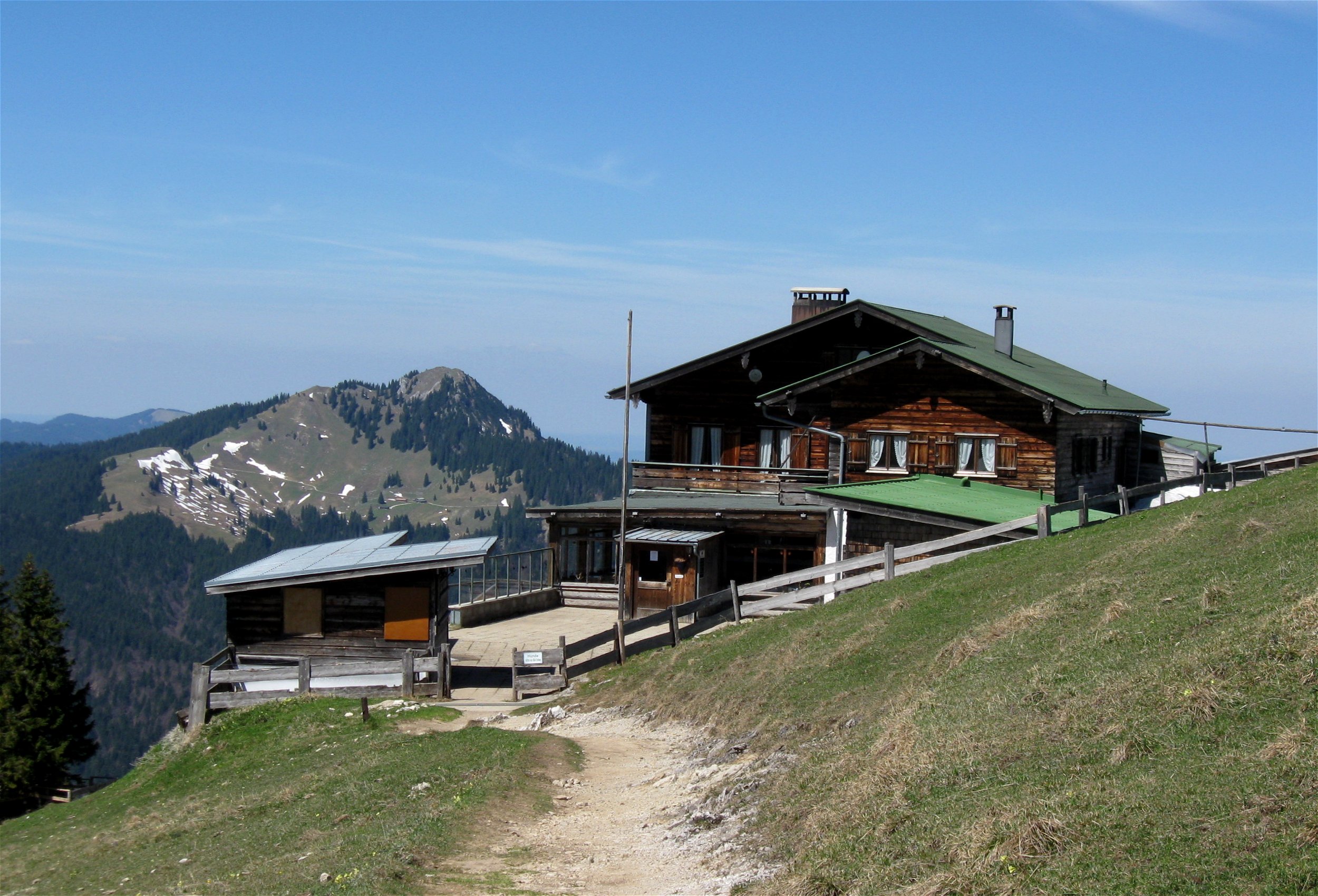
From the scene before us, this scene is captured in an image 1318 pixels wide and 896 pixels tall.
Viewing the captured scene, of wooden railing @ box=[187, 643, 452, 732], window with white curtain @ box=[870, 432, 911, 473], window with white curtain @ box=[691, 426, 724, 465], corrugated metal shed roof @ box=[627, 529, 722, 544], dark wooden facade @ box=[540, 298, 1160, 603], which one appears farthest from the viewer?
window with white curtain @ box=[691, 426, 724, 465]

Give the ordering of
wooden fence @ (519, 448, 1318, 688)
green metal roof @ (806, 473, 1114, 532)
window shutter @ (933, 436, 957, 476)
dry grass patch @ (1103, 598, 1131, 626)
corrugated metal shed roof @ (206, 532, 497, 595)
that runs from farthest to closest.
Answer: window shutter @ (933, 436, 957, 476), green metal roof @ (806, 473, 1114, 532), corrugated metal shed roof @ (206, 532, 497, 595), wooden fence @ (519, 448, 1318, 688), dry grass patch @ (1103, 598, 1131, 626)

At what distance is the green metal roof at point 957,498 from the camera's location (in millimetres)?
28672

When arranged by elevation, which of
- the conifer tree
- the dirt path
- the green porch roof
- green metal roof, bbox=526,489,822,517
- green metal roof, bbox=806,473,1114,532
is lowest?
the conifer tree

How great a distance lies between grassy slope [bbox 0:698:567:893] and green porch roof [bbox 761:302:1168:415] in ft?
64.0

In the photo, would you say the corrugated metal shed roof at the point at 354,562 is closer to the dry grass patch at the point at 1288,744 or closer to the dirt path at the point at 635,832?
the dirt path at the point at 635,832

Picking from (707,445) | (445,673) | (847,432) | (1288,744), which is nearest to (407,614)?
(445,673)

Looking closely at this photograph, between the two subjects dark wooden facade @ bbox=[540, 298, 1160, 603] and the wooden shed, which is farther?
dark wooden facade @ bbox=[540, 298, 1160, 603]

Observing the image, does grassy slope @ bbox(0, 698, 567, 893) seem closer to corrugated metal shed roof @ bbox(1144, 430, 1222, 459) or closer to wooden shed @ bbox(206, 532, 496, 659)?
wooden shed @ bbox(206, 532, 496, 659)

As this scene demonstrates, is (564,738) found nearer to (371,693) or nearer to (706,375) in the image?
(371,693)

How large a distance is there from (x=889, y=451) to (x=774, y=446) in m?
6.81

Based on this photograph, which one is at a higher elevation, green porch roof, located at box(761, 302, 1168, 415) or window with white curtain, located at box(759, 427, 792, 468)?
green porch roof, located at box(761, 302, 1168, 415)

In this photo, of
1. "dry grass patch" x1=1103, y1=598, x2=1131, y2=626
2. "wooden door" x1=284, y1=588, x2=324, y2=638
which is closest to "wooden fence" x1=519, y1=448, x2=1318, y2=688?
"wooden door" x1=284, y1=588, x2=324, y2=638

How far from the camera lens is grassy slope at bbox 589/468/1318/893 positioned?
9.45m

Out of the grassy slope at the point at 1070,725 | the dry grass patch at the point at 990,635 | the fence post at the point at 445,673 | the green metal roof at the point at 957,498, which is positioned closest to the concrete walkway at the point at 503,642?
the fence post at the point at 445,673
